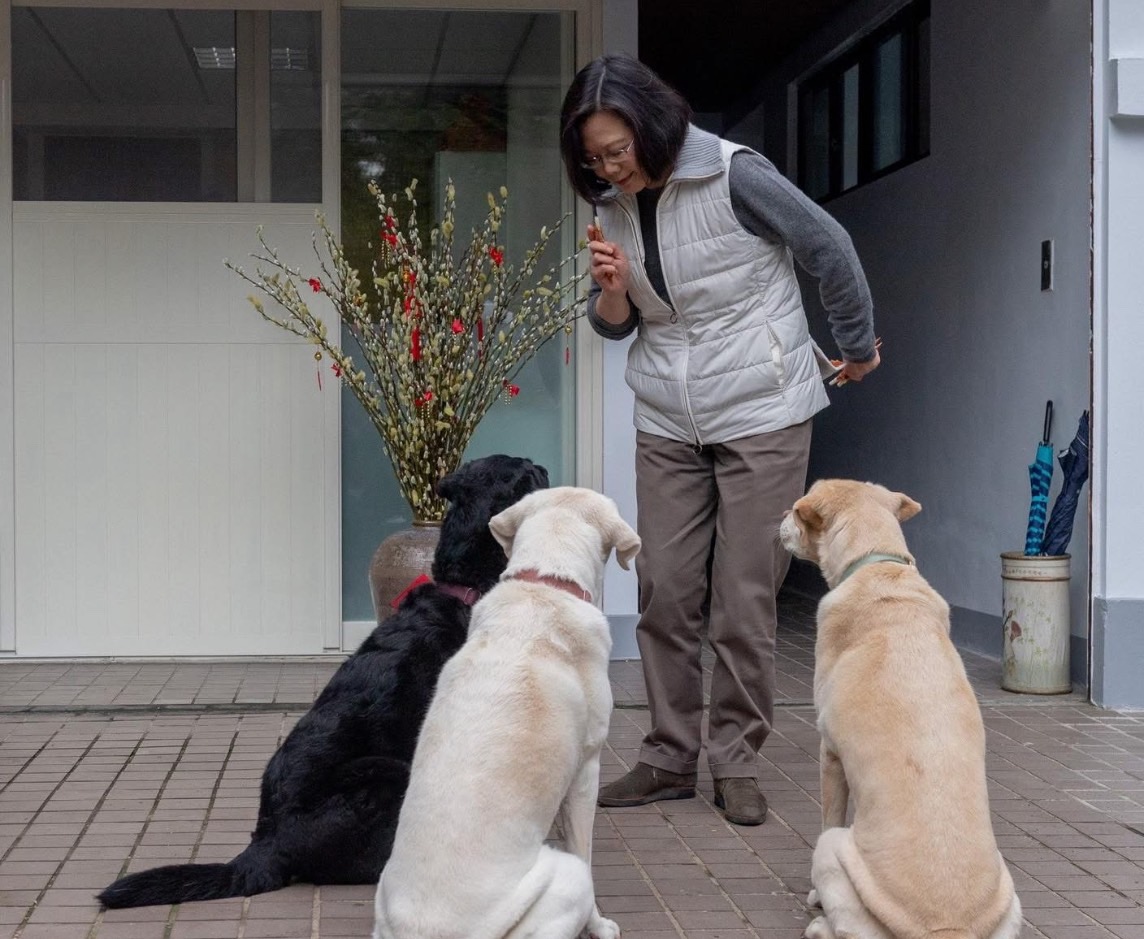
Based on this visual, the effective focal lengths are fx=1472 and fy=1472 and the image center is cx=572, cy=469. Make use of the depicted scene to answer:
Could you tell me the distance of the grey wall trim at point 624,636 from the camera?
7.63 m

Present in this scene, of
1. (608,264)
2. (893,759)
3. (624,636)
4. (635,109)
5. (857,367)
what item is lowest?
(624,636)

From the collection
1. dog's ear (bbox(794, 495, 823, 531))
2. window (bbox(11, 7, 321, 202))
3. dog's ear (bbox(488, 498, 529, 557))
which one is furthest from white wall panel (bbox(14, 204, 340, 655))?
dog's ear (bbox(794, 495, 823, 531))

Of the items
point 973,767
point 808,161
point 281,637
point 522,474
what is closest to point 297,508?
point 281,637

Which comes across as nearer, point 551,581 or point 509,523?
point 551,581

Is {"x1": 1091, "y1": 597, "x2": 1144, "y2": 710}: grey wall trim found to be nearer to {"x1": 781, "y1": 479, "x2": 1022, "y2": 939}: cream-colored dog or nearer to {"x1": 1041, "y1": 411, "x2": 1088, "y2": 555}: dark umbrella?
{"x1": 1041, "y1": 411, "x2": 1088, "y2": 555}: dark umbrella

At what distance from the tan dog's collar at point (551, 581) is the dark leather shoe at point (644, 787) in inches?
58.9

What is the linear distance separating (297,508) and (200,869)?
A: 4.05 metres

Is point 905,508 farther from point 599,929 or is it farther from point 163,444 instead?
point 163,444

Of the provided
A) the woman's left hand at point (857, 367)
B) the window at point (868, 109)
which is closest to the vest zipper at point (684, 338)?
the woman's left hand at point (857, 367)

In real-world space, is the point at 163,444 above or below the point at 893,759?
above

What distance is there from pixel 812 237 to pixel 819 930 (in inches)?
80.1

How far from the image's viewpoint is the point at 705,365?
459 cm

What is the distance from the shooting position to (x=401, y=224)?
7.68m

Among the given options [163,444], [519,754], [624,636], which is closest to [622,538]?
[519,754]
